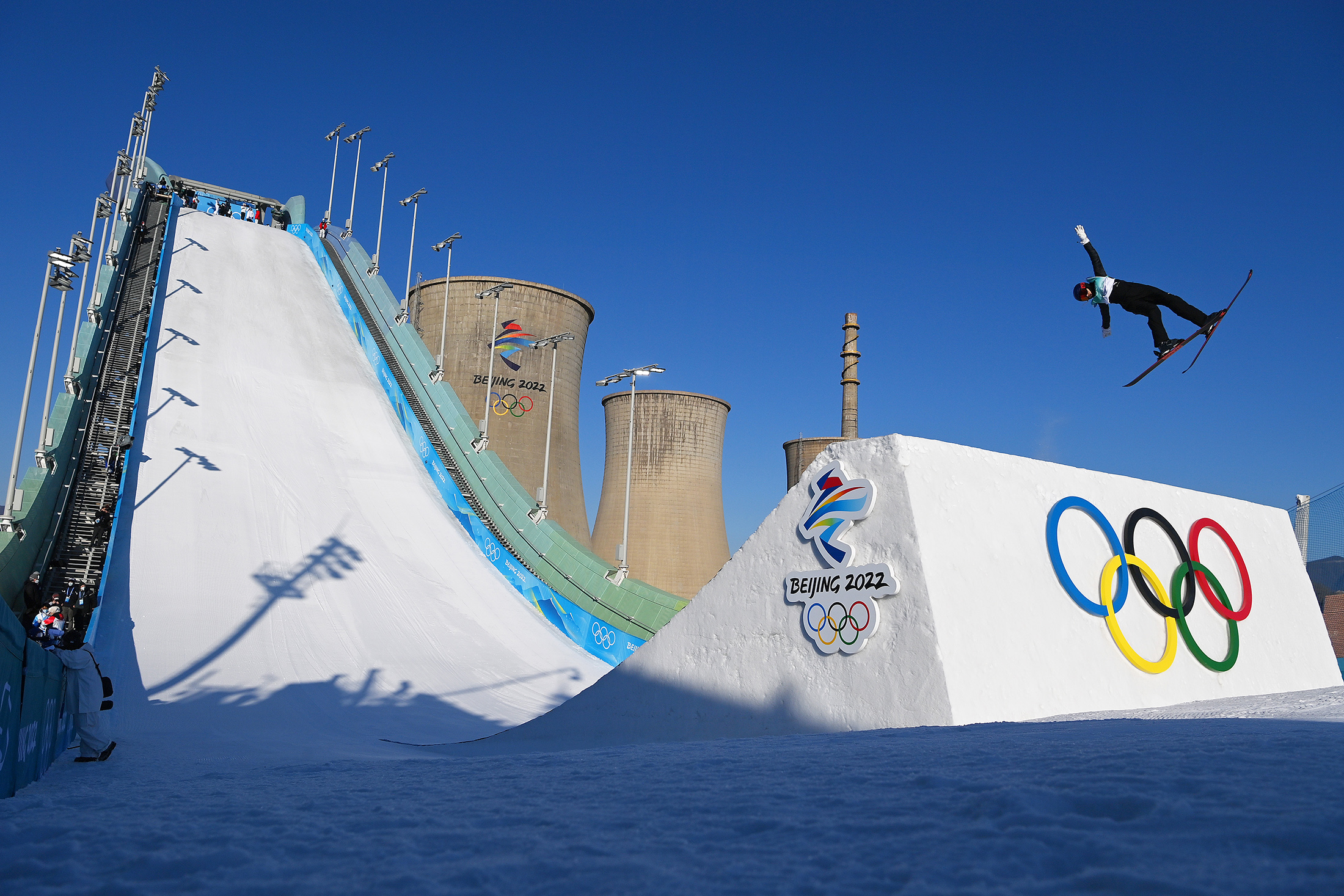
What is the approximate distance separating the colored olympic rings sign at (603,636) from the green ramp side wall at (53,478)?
7613 mm

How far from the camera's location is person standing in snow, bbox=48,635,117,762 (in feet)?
19.2

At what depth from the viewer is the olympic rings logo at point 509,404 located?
26.9m

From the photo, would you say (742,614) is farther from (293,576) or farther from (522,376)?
(522,376)

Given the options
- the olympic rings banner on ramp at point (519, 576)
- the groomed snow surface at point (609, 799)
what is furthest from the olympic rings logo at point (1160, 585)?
the olympic rings banner on ramp at point (519, 576)

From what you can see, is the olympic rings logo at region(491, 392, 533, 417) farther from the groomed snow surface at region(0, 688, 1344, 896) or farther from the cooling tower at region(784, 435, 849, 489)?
the groomed snow surface at region(0, 688, 1344, 896)

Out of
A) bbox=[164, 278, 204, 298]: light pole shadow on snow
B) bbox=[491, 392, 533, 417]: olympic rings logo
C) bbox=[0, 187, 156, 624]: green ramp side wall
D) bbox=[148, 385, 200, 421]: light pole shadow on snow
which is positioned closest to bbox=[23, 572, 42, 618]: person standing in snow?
bbox=[0, 187, 156, 624]: green ramp side wall

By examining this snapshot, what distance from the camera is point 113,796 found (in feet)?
11.8

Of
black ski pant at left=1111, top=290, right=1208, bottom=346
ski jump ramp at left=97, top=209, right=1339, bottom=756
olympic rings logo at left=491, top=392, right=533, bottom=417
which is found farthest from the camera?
olympic rings logo at left=491, top=392, right=533, bottom=417

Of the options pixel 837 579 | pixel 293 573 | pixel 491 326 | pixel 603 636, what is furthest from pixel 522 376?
pixel 837 579

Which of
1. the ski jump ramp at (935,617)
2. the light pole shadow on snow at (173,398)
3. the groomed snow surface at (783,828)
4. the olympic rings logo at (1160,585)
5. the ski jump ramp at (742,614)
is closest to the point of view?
the groomed snow surface at (783,828)

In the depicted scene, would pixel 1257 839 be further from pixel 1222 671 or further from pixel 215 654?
pixel 215 654

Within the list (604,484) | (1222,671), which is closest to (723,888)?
(1222,671)

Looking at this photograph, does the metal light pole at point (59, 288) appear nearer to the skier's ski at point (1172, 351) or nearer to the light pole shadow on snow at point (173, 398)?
the light pole shadow on snow at point (173, 398)

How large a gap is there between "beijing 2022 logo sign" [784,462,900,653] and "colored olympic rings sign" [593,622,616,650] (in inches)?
322
